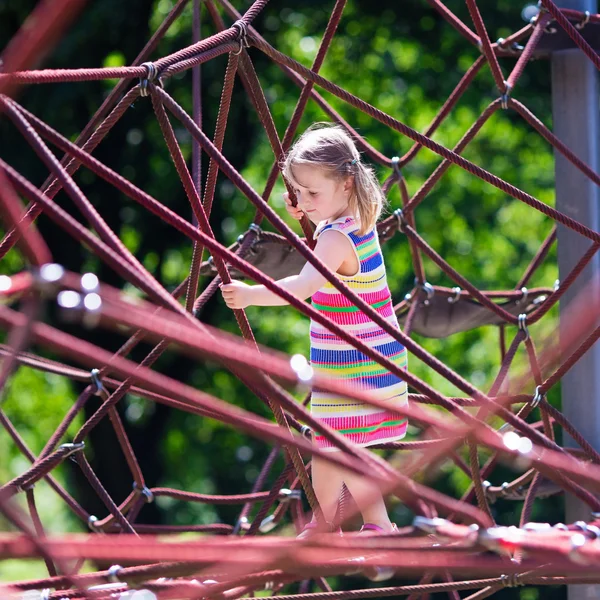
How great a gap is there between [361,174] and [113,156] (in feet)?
9.69

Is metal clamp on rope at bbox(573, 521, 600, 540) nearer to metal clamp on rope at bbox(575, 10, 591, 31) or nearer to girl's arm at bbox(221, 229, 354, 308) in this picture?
girl's arm at bbox(221, 229, 354, 308)

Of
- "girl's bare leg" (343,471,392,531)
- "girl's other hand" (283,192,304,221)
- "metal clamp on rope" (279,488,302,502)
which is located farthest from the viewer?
"metal clamp on rope" (279,488,302,502)

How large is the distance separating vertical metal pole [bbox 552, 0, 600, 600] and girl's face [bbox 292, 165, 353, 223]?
0.64m

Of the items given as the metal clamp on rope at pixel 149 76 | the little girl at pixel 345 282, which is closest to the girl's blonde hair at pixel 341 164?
the little girl at pixel 345 282

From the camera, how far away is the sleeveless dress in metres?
1.71

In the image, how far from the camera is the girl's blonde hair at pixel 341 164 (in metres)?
1.69

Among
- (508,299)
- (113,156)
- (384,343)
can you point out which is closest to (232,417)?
(384,343)

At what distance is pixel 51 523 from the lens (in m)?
8.01

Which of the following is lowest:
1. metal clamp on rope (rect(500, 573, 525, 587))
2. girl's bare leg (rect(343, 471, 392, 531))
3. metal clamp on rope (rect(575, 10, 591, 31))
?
metal clamp on rope (rect(500, 573, 525, 587))

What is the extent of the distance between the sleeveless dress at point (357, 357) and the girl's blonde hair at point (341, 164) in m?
0.04

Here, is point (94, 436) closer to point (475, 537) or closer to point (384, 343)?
point (384, 343)

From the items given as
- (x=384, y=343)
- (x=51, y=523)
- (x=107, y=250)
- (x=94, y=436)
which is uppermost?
(x=107, y=250)

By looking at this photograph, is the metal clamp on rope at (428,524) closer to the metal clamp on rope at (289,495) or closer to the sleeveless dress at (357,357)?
the sleeveless dress at (357,357)

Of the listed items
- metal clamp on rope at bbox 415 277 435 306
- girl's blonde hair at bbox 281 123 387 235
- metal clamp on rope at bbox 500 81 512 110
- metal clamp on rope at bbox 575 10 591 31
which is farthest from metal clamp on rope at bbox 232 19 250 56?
metal clamp on rope at bbox 415 277 435 306
